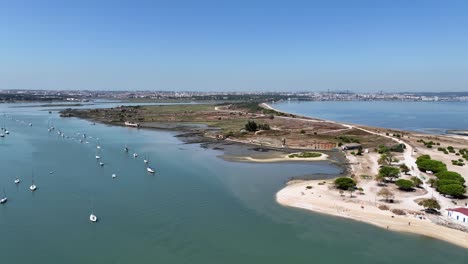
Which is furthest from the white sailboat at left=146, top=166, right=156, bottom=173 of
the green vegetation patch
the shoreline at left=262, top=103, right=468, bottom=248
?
the green vegetation patch

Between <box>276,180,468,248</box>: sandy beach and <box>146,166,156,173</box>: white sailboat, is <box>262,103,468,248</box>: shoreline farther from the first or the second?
<box>146,166,156,173</box>: white sailboat

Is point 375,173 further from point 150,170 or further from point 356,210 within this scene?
point 150,170

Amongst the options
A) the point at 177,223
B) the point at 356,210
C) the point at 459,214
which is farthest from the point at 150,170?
the point at 459,214

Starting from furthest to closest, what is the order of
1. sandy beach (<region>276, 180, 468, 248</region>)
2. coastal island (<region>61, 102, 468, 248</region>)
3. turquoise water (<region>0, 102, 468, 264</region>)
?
coastal island (<region>61, 102, 468, 248</region>) < sandy beach (<region>276, 180, 468, 248</region>) < turquoise water (<region>0, 102, 468, 264</region>)

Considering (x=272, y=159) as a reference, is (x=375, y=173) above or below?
above

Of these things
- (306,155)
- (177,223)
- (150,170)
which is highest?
(150,170)

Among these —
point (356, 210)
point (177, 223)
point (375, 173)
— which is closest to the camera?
point (177, 223)

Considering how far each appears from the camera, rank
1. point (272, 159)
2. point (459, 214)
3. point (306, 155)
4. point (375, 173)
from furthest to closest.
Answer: point (306, 155)
point (272, 159)
point (375, 173)
point (459, 214)
